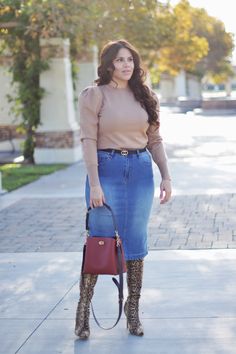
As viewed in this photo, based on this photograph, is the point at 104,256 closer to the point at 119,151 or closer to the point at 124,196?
the point at 124,196

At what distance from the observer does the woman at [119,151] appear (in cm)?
498

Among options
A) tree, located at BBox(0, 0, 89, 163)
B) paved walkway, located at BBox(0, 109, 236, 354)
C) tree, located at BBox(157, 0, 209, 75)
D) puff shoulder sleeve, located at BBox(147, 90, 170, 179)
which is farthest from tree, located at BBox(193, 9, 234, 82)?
puff shoulder sleeve, located at BBox(147, 90, 170, 179)

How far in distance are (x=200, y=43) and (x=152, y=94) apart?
23478mm

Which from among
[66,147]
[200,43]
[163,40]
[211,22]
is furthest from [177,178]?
[211,22]

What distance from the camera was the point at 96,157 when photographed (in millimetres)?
4973

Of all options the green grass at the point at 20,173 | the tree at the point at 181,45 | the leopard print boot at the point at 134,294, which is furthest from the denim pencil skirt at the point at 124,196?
the tree at the point at 181,45

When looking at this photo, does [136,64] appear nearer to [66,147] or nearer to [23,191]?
[23,191]

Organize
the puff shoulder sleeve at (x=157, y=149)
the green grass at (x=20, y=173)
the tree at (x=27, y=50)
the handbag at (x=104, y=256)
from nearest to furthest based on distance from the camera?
1. the handbag at (x=104, y=256)
2. the puff shoulder sleeve at (x=157, y=149)
3. the green grass at (x=20, y=173)
4. the tree at (x=27, y=50)

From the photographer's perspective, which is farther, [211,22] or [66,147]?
[211,22]

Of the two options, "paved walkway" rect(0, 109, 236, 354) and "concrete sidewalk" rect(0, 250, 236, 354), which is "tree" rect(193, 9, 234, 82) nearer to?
"paved walkway" rect(0, 109, 236, 354)

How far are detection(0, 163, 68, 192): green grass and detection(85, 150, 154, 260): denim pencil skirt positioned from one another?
8678 mm

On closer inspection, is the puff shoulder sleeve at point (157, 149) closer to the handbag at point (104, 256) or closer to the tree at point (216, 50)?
the handbag at point (104, 256)

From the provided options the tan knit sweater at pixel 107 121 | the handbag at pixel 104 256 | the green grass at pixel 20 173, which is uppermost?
the tan knit sweater at pixel 107 121

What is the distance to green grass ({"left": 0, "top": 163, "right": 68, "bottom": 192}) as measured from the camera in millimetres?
14371
